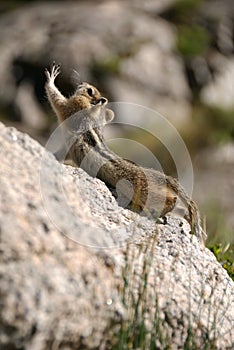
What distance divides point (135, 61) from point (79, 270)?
16474 mm

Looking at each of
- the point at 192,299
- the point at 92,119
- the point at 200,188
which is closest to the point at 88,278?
the point at 192,299

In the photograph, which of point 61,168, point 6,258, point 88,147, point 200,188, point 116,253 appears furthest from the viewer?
point 200,188

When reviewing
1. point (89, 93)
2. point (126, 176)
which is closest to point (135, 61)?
point (89, 93)

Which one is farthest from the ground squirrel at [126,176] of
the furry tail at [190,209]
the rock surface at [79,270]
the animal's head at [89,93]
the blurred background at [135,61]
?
the blurred background at [135,61]

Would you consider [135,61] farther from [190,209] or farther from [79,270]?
[79,270]

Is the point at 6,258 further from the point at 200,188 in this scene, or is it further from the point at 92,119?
the point at 200,188

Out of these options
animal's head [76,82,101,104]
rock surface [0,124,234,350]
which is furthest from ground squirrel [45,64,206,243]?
rock surface [0,124,234,350]

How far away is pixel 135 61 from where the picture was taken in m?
20.8

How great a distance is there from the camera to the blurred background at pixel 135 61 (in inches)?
772

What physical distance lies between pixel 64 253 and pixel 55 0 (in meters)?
19.8

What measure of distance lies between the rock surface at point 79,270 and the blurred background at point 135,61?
41.2ft

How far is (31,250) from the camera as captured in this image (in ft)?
14.7

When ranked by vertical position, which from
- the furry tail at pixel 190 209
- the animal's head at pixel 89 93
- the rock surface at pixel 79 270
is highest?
the animal's head at pixel 89 93

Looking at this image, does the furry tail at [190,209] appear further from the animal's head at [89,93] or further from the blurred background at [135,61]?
the blurred background at [135,61]
